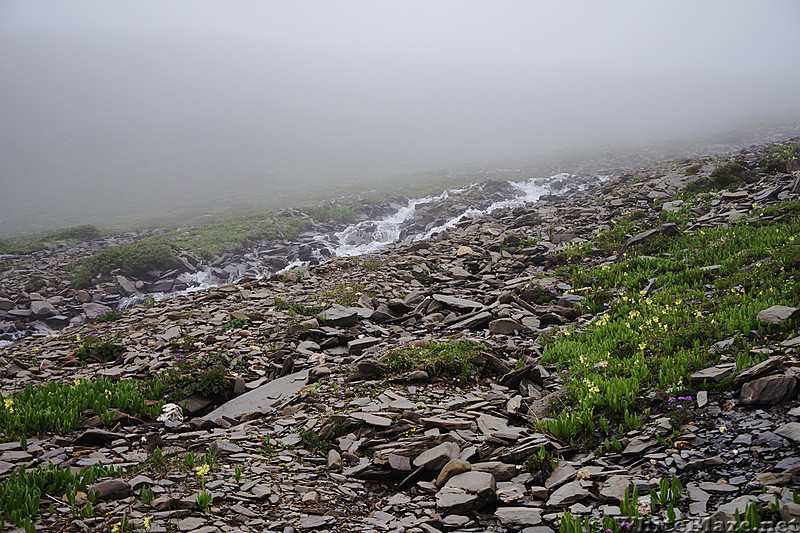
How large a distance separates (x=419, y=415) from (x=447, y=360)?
2.12m

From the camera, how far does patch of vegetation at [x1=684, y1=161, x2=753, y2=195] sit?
22.3m

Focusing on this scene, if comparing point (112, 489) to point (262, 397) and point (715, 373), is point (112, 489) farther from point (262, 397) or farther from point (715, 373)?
point (715, 373)

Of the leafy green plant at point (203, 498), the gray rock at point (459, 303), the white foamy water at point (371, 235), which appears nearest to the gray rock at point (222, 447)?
the leafy green plant at point (203, 498)

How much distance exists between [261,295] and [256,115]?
177 m

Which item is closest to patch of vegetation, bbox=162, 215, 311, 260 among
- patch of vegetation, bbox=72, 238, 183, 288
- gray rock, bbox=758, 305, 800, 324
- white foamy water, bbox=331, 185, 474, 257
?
patch of vegetation, bbox=72, 238, 183, 288

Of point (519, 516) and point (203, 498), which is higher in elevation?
point (203, 498)

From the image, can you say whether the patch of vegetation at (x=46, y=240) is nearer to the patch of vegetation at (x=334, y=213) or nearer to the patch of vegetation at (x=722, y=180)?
the patch of vegetation at (x=334, y=213)

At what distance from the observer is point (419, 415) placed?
6.85 metres

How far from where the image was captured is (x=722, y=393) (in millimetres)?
5824

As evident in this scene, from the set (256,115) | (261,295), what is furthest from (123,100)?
(261,295)

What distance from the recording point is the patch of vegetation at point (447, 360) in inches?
341

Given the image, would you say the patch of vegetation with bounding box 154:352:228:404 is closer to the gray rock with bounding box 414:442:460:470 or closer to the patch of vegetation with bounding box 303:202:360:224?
the gray rock with bounding box 414:442:460:470

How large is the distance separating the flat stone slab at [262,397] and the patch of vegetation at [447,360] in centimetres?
195

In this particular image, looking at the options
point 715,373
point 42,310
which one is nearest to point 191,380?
point 715,373
